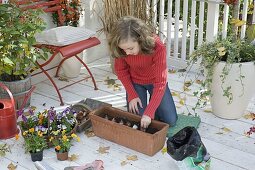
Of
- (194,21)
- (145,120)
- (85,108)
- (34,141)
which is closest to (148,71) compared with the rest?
(145,120)

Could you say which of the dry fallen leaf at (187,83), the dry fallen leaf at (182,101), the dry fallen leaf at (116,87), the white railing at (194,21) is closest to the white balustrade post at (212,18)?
the white railing at (194,21)

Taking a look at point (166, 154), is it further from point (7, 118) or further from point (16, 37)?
point (16, 37)

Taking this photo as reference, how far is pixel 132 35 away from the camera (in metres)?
2.77

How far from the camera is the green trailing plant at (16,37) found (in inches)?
131

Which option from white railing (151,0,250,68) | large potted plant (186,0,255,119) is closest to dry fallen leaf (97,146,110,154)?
large potted plant (186,0,255,119)

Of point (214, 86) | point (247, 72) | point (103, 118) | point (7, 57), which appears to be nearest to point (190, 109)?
point (214, 86)

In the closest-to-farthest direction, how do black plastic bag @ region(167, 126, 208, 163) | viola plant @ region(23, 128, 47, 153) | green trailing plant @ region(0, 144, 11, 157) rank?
black plastic bag @ region(167, 126, 208, 163), viola plant @ region(23, 128, 47, 153), green trailing plant @ region(0, 144, 11, 157)

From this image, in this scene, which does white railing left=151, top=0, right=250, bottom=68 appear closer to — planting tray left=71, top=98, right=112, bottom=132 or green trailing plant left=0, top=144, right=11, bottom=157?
planting tray left=71, top=98, right=112, bottom=132

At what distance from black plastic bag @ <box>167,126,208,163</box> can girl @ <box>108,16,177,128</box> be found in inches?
10.2

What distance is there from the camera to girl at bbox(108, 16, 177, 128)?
2787 millimetres

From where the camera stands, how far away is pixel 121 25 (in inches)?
110

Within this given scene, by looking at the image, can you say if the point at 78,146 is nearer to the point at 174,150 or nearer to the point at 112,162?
the point at 112,162

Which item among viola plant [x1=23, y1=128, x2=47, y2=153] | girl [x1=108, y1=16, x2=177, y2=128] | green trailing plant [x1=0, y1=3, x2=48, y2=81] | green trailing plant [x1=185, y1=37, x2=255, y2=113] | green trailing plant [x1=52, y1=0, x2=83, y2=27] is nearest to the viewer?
girl [x1=108, y1=16, x2=177, y2=128]

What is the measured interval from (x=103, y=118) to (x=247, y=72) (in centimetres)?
111
